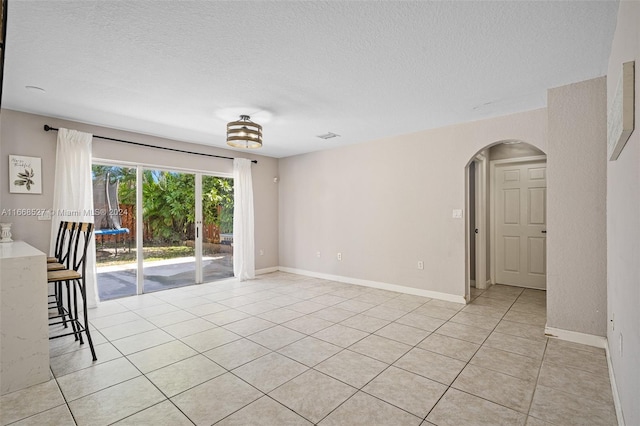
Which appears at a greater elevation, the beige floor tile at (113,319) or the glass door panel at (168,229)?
the glass door panel at (168,229)

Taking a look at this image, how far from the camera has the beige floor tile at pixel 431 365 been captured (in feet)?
7.81

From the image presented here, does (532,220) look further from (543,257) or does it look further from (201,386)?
(201,386)

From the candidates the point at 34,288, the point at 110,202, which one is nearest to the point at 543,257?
the point at 34,288

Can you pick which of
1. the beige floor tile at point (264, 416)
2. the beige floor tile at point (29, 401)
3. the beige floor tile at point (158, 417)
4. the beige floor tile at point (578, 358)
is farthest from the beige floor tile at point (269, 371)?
the beige floor tile at point (578, 358)

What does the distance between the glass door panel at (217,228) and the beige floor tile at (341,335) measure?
3256 millimetres

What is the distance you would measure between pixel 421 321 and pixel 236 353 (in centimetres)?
210

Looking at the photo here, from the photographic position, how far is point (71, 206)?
3.97 meters

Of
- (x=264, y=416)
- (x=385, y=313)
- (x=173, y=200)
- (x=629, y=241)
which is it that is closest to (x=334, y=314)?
(x=385, y=313)

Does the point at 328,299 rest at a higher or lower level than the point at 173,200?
lower

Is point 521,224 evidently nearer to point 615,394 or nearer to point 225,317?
point 615,394

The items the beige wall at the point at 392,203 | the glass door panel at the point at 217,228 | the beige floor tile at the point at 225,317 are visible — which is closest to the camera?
the beige floor tile at the point at 225,317

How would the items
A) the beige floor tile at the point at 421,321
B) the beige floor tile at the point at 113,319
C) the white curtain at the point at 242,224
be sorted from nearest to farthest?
the beige floor tile at the point at 421,321 → the beige floor tile at the point at 113,319 → the white curtain at the point at 242,224

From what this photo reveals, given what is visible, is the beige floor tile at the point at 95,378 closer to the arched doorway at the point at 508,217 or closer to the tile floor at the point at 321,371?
the tile floor at the point at 321,371

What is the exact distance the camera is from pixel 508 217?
5309mm
